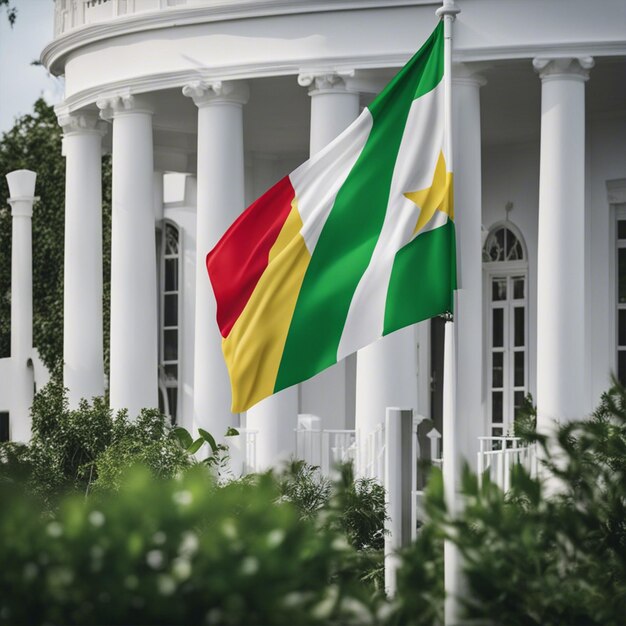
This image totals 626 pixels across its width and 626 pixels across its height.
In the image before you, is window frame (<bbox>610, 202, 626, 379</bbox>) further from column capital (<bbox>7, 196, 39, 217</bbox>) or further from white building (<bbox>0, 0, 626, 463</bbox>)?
column capital (<bbox>7, 196, 39, 217</bbox>)

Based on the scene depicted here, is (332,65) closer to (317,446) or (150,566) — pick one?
(317,446)

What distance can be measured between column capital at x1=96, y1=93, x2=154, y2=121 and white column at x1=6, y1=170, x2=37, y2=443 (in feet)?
16.3

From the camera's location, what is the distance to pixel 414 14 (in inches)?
880

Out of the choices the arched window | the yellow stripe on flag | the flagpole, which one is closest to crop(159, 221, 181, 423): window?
the arched window

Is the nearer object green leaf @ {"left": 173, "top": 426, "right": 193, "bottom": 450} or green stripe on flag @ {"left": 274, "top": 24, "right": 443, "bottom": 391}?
green stripe on flag @ {"left": 274, "top": 24, "right": 443, "bottom": 391}

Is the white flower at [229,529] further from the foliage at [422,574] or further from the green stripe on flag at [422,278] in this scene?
the green stripe on flag at [422,278]

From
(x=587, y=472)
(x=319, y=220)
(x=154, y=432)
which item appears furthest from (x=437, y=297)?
(x=154, y=432)

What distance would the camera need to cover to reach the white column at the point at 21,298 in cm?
2928

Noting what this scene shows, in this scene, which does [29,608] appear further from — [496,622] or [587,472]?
[587,472]

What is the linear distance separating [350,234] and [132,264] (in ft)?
36.2

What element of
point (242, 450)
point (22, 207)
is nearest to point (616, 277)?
point (242, 450)

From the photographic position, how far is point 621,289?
89.3 ft

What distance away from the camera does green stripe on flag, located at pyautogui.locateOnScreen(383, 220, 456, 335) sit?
1373 cm

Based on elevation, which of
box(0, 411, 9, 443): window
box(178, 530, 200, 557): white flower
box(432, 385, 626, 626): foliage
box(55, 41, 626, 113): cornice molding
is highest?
box(55, 41, 626, 113): cornice molding
